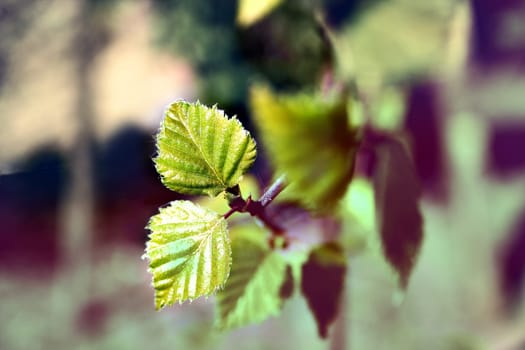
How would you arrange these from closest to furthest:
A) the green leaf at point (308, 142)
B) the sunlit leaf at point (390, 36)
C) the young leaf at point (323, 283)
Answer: the green leaf at point (308, 142) → the young leaf at point (323, 283) → the sunlit leaf at point (390, 36)

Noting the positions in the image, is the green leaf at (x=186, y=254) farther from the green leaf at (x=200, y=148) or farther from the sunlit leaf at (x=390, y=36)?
the sunlit leaf at (x=390, y=36)

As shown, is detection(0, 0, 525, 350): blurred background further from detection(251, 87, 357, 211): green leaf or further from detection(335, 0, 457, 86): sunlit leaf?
detection(251, 87, 357, 211): green leaf

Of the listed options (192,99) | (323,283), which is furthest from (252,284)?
(192,99)

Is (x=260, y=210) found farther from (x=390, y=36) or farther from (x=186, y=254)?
(x=390, y=36)

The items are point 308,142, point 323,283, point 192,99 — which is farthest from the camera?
point 192,99

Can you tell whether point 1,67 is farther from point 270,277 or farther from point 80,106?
point 270,277

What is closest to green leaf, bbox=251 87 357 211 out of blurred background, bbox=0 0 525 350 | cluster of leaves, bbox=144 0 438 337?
cluster of leaves, bbox=144 0 438 337

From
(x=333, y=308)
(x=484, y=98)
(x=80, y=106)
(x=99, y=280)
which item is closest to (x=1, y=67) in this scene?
(x=80, y=106)

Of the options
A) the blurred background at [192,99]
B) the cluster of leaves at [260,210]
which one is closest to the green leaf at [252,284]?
the cluster of leaves at [260,210]
